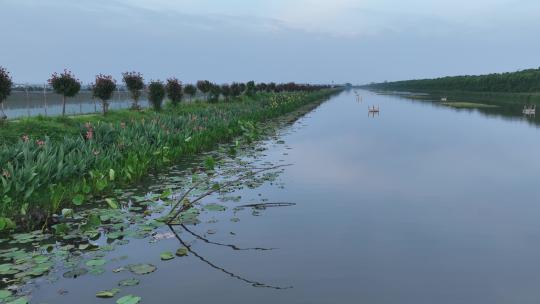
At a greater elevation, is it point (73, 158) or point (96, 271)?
point (73, 158)

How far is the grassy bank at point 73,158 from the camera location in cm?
715

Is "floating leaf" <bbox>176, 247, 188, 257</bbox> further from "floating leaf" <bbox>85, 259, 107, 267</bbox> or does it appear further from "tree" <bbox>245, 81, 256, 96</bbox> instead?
"tree" <bbox>245, 81, 256, 96</bbox>

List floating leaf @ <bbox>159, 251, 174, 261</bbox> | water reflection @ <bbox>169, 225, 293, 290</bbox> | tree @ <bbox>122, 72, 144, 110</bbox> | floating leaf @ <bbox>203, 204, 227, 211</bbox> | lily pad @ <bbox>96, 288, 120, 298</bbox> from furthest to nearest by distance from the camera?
1. tree @ <bbox>122, 72, 144, 110</bbox>
2. floating leaf @ <bbox>203, 204, 227, 211</bbox>
3. floating leaf @ <bbox>159, 251, 174, 261</bbox>
4. water reflection @ <bbox>169, 225, 293, 290</bbox>
5. lily pad @ <bbox>96, 288, 120, 298</bbox>

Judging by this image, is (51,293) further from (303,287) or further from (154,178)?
(154,178)

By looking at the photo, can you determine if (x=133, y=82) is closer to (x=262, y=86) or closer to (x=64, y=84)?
(x=64, y=84)

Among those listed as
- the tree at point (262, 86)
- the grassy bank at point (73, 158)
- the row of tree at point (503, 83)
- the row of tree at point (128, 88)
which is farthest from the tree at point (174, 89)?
the row of tree at point (503, 83)

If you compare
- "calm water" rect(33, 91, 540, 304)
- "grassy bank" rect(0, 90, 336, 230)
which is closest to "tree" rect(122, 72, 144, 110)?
"grassy bank" rect(0, 90, 336, 230)

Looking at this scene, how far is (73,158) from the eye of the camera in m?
8.97

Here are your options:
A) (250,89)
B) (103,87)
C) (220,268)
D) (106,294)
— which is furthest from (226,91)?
(106,294)

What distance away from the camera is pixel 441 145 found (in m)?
18.3

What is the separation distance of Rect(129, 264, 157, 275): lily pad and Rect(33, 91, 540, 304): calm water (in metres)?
0.10

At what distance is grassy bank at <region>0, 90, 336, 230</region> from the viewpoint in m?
7.15

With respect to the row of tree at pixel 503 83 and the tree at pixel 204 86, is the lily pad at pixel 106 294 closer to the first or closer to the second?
the tree at pixel 204 86

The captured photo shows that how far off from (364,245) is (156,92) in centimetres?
2080
